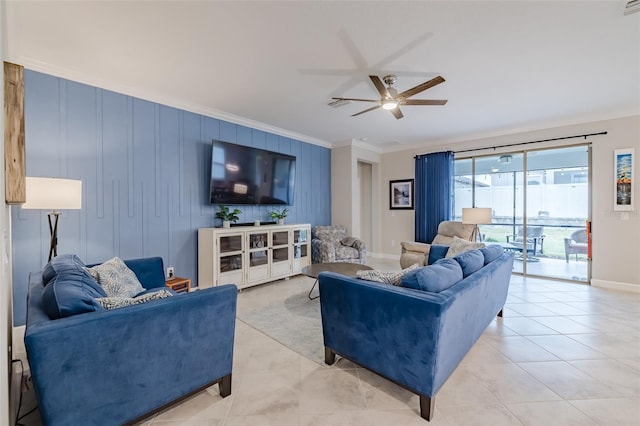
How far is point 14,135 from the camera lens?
1422 millimetres

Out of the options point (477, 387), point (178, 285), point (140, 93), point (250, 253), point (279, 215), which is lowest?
point (477, 387)

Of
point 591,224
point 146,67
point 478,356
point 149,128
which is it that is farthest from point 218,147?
point 591,224

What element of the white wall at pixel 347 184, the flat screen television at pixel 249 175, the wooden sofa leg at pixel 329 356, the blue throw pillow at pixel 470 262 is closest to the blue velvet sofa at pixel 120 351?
the wooden sofa leg at pixel 329 356

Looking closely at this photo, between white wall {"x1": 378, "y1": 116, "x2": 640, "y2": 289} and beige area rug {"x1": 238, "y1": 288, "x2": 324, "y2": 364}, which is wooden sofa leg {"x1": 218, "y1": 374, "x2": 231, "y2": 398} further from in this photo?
white wall {"x1": 378, "y1": 116, "x2": 640, "y2": 289}

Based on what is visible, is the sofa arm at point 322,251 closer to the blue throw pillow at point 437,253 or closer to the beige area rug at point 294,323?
the beige area rug at point 294,323

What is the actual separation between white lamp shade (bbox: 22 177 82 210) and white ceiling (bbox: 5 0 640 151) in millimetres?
1111

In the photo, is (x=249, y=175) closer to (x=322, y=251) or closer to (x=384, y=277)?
(x=322, y=251)

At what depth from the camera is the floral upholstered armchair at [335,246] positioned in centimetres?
497

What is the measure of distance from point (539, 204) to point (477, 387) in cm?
427

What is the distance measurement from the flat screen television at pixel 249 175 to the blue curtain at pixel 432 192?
2.70m

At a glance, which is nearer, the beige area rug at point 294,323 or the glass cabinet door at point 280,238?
the beige area rug at point 294,323

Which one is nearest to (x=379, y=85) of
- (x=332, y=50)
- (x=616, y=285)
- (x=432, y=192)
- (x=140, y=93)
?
(x=332, y=50)

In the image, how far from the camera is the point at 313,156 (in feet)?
19.3

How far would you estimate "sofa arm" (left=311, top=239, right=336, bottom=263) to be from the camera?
490 centimetres
